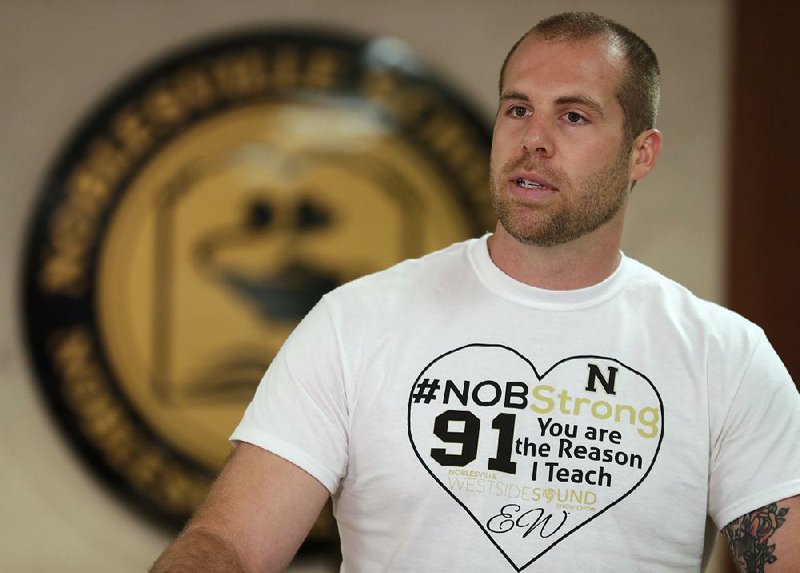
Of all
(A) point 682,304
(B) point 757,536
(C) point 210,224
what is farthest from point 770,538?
(C) point 210,224

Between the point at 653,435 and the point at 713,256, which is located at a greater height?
the point at 713,256

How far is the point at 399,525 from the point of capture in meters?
1.55

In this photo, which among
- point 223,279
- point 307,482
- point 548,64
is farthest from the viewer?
point 223,279

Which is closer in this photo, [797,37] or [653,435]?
[653,435]

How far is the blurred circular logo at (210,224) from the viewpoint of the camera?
2691 millimetres

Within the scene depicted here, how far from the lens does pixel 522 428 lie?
5.13 ft

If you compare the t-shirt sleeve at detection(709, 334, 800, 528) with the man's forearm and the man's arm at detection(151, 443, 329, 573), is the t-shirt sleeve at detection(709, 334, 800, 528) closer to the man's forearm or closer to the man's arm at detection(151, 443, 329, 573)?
the man's arm at detection(151, 443, 329, 573)

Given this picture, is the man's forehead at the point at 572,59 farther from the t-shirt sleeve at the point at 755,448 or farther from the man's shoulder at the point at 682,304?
the t-shirt sleeve at the point at 755,448

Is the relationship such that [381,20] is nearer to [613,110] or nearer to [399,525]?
[613,110]

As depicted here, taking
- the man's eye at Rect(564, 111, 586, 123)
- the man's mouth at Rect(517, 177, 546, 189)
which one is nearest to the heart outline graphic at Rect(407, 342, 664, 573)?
the man's mouth at Rect(517, 177, 546, 189)

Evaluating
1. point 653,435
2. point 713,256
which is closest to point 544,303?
point 653,435

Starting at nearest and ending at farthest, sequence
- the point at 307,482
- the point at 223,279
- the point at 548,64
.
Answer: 1. the point at 307,482
2. the point at 548,64
3. the point at 223,279

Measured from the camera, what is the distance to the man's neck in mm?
1674

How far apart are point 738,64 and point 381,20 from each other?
0.96m
